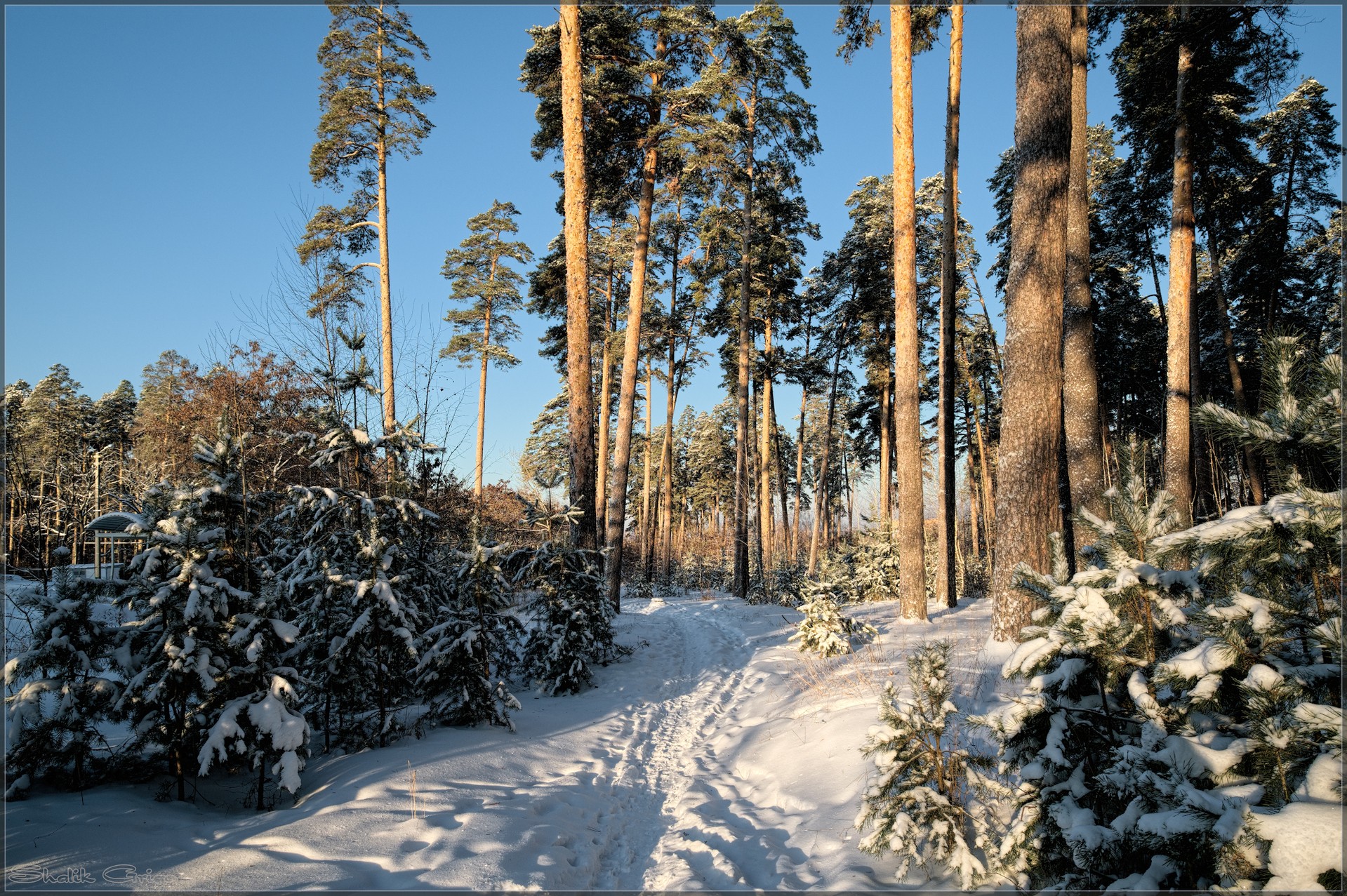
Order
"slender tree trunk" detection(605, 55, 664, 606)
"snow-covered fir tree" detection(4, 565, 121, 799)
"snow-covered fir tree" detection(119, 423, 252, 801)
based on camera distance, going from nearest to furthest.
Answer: "snow-covered fir tree" detection(4, 565, 121, 799), "snow-covered fir tree" detection(119, 423, 252, 801), "slender tree trunk" detection(605, 55, 664, 606)

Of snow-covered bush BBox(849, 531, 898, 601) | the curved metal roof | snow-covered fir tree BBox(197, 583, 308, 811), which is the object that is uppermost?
the curved metal roof

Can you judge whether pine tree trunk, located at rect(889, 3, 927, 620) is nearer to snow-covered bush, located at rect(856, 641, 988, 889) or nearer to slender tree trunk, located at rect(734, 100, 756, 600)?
snow-covered bush, located at rect(856, 641, 988, 889)

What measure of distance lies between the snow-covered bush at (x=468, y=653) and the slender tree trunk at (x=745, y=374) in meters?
12.2

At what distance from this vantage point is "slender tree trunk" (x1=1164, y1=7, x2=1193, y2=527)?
10219mm

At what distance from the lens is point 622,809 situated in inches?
176

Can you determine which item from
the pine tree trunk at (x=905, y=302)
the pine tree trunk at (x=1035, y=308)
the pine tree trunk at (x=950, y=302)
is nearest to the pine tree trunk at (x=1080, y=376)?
the pine tree trunk at (x=1035, y=308)

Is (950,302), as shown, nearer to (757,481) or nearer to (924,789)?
(924,789)

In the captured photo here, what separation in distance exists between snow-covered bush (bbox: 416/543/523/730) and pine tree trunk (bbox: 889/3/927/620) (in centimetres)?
680

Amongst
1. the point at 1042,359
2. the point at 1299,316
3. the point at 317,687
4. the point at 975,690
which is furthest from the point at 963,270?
the point at 317,687

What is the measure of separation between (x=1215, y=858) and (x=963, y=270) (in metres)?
22.0

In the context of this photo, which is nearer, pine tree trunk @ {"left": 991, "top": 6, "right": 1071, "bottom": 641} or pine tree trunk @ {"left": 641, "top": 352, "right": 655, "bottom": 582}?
pine tree trunk @ {"left": 991, "top": 6, "right": 1071, "bottom": 641}

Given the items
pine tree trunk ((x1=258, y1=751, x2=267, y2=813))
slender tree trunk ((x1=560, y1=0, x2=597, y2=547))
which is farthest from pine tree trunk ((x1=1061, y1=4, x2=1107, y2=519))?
pine tree trunk ((x1=258, y1=751, x2=267, y2=813))

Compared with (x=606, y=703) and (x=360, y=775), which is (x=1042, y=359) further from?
(x=360, y=775)

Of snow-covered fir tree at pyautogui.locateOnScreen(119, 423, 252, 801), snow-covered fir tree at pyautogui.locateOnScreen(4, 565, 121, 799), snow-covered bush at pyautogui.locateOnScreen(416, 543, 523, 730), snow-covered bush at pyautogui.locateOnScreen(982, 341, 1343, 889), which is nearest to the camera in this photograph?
snow-covered bush at pyautogui.locateOnScreen(982, 341, 1343, 889)
